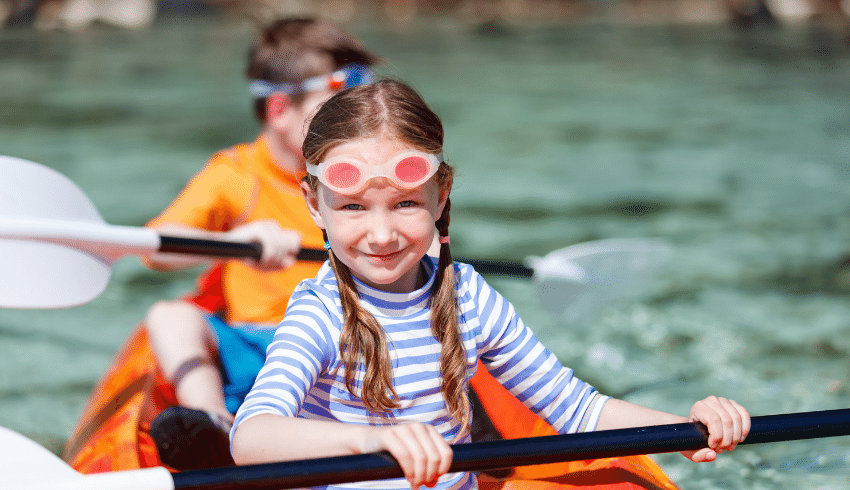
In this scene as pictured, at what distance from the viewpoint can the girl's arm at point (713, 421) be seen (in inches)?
49.6

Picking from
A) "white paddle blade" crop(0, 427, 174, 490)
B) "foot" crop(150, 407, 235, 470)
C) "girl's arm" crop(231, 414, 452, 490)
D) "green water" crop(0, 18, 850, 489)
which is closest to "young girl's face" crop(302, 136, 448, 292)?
"girl's arm" crop(231, 414, 452, 490)

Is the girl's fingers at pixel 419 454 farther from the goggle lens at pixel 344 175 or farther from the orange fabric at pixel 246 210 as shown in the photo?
the orange fabric at pixel 246 210

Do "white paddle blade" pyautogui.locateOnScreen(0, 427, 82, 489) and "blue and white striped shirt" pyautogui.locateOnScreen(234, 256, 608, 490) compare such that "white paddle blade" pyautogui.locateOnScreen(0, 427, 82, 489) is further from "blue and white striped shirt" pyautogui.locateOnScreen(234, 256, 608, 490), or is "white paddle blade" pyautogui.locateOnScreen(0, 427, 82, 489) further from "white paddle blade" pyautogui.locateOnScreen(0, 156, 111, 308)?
"white paddle blade" pyautogui.locateOnScreen(0, 156, 111, 308)

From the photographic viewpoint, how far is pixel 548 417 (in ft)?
4.62

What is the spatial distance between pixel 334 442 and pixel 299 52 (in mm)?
1415

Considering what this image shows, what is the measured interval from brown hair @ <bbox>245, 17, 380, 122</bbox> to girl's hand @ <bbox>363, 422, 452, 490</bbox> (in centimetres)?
133

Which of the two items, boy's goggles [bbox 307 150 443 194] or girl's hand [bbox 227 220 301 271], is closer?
boy's goggles [bbox 307 150 443 194]

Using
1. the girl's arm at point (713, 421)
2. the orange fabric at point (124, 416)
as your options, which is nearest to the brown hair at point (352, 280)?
the girl's arm at point (713, 421)

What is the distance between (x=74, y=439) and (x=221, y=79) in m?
8.09

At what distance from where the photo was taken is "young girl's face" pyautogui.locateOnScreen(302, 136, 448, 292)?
1179 mm

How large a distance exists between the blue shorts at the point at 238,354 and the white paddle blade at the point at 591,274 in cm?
110

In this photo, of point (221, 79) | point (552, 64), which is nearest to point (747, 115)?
point (552, 64)

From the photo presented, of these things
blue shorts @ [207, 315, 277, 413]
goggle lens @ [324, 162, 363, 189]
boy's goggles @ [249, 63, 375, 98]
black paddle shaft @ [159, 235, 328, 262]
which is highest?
boy's goggles @ [249, 63, 375, 98]

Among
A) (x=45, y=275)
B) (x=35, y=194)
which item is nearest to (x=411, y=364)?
(x=45, y=275)
